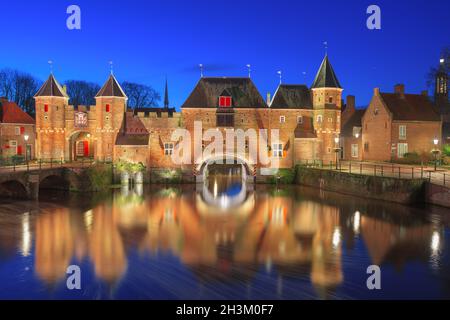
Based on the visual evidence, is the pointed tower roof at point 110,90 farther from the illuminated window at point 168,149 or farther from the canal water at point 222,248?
the canal water at point 222,248

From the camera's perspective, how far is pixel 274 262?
47.3 ft

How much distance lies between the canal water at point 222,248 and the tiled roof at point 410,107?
44.0 ft

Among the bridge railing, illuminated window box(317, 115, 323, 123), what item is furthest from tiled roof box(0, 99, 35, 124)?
illuminated window box(317, 115, 323, 123)

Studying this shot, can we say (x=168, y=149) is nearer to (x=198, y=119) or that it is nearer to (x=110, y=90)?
(x=198, y=119)

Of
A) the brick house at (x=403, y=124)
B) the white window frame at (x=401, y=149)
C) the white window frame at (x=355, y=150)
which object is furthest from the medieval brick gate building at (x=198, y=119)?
the white window frame at (x=355, y=150)

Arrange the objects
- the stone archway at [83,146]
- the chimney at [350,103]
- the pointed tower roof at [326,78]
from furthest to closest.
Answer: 1. the chimney at [350,103]
2. the stone archway at [83,146]
3. the pointed tower roof at [326,78]

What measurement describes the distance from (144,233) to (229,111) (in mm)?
17553

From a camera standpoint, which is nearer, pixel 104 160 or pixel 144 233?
pixel 144 233

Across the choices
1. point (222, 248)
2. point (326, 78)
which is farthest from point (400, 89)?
point (222, 248)

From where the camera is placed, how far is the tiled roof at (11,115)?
38531 mm

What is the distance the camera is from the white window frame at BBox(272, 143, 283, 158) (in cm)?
3469

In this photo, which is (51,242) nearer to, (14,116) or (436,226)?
(436,226)
